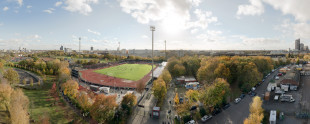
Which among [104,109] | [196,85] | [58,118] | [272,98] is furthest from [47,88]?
[272,98]

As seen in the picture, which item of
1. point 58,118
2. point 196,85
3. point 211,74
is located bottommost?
point 58,118

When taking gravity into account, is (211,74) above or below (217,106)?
above

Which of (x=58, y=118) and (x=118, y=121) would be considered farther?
(x=58, y=118)

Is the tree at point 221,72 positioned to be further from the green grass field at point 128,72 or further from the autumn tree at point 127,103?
the green grass field at point 128,72

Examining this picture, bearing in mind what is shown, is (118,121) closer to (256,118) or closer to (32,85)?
(256,118)

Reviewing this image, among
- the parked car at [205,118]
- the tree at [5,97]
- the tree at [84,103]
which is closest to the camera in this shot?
the parked car at [205,118]

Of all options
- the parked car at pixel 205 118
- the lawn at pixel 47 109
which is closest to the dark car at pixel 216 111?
the parked car at pixel 205 118

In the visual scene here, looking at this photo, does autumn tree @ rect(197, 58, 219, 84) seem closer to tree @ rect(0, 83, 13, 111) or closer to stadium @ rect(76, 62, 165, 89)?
stadium @ rect(76, 62, 165, 89)

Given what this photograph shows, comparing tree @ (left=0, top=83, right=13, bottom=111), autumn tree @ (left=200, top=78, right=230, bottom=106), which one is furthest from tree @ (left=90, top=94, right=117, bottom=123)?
tree @ (left=0, top=83, right=13, bottom=111)

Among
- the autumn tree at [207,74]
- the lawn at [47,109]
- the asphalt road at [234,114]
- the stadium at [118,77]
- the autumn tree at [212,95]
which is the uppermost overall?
the autumn tree at [207,74]
